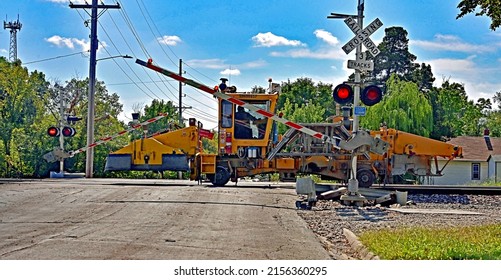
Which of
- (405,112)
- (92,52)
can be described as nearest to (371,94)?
(92,52)

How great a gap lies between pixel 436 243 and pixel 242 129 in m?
12.1

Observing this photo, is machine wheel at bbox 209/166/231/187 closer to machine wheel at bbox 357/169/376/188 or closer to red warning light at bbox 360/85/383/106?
machine wheel at bbox 357/169/376/188

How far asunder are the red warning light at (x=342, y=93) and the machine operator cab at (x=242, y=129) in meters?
6.72

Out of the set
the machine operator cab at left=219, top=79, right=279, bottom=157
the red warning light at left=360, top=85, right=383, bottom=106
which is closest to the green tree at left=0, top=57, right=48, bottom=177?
the machine operator cab at left=219, top=79, right=279, bottom=157

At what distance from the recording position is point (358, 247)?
30.7ft

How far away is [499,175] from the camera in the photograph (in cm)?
5000

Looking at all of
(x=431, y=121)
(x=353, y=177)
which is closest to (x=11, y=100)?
(x=431, y=121)

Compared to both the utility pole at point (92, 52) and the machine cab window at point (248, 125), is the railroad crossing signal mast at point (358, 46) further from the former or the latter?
the utility pole at point (92, 52)

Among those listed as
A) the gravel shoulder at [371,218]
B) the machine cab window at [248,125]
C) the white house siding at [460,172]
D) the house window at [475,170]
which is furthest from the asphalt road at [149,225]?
the house window at [475,170]

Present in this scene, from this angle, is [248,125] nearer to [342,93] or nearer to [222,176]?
[222,176]

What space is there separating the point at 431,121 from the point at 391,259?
41.0m

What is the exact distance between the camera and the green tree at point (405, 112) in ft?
151

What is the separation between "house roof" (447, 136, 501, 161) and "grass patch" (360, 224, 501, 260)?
41.3m

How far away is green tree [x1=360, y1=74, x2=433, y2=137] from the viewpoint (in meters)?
46.0
